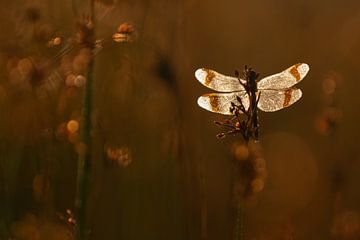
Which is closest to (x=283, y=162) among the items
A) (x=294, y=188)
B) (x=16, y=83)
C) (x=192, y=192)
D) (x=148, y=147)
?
(x=294, y=188)

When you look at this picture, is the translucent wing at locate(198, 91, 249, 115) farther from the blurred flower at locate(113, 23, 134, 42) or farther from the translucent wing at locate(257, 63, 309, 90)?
the blurred flower at locate(113, 23, 134, 42)

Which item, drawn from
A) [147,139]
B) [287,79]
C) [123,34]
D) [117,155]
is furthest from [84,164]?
[147,139]

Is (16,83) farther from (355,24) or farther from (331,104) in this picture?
(355,24)

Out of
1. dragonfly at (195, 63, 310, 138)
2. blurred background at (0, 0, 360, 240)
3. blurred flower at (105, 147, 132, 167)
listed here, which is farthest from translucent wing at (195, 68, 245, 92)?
blurred flower at (105, 147, 132, 167)

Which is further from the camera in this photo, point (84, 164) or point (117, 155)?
point (117, 155)

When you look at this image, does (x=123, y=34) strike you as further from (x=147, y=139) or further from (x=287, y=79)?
(x=147, y=139)

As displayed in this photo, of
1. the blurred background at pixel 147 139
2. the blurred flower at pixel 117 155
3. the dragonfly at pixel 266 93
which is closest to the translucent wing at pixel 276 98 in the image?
the dragonfly at pixel 266 93
